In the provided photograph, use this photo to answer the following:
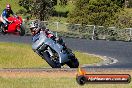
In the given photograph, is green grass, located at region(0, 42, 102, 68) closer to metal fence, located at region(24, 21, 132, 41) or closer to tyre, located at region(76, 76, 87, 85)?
metal fence, located at region(24, 21, 132, 41)

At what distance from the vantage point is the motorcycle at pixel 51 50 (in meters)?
15.6

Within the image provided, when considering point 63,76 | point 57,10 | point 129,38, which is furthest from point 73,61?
point 57,10

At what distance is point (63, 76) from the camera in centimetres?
1474

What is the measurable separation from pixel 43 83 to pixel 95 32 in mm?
33841

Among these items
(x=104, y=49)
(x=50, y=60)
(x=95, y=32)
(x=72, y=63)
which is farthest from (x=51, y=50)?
(x=95, y=32)

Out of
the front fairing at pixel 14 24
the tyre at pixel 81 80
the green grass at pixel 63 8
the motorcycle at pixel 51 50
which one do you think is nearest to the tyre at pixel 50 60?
the motorcycle at pixel 51 50

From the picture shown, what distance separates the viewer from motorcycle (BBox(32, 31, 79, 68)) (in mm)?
15633

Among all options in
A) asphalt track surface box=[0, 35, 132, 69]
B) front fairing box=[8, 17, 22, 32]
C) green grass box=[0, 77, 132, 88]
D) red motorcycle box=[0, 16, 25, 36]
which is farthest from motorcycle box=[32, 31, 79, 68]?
front fairing box=[8, 17, 22, 32]

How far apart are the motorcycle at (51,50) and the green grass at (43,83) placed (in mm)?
2100

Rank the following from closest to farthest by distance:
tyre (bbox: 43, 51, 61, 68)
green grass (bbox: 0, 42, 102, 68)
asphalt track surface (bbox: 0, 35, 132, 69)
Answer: tyre (bbox: 43, 51, 61, 68) < green grass (bbox: 0, 42, 102, 68) < asphalt track surface (bbox: 0, 35, 132, 69)

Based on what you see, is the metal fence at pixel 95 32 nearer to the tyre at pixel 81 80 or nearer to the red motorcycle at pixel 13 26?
the red motorcycle at pixel 13 26

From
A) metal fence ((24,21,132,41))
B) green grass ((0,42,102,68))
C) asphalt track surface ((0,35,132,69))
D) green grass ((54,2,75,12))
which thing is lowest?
green grass ((54,2,75,12))

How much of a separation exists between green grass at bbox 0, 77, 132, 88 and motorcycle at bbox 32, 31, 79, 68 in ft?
6.89

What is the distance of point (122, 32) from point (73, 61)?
96.8 feet
